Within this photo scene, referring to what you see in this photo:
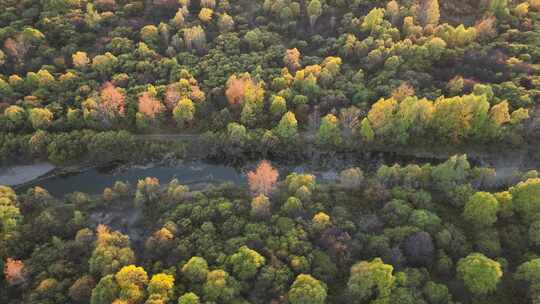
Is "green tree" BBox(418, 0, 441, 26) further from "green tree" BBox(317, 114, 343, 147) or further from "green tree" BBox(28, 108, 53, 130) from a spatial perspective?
"green tree" BBox(28, 108, 53, 130)

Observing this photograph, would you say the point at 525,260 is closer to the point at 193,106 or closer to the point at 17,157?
the point at 193,106

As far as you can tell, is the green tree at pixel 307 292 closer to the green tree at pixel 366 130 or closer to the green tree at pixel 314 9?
the green tree at pixel 366 130

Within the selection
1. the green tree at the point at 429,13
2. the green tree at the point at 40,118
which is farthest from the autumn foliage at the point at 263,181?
the green tree at the point at 429,13

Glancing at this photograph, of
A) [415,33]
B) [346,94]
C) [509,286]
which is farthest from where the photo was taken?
[415,33]

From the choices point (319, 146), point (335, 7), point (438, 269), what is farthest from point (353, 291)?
point (335, 7)

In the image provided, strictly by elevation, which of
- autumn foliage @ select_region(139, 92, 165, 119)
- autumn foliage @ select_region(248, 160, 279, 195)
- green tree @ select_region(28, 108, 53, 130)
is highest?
autumn foliage @ select_region(139, 92, 165, 119)

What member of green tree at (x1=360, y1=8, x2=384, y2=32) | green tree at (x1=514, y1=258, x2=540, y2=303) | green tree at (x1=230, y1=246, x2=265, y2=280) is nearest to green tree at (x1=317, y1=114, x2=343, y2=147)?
green tree at (x1=360, y1=8, x2=384, y2=32)
